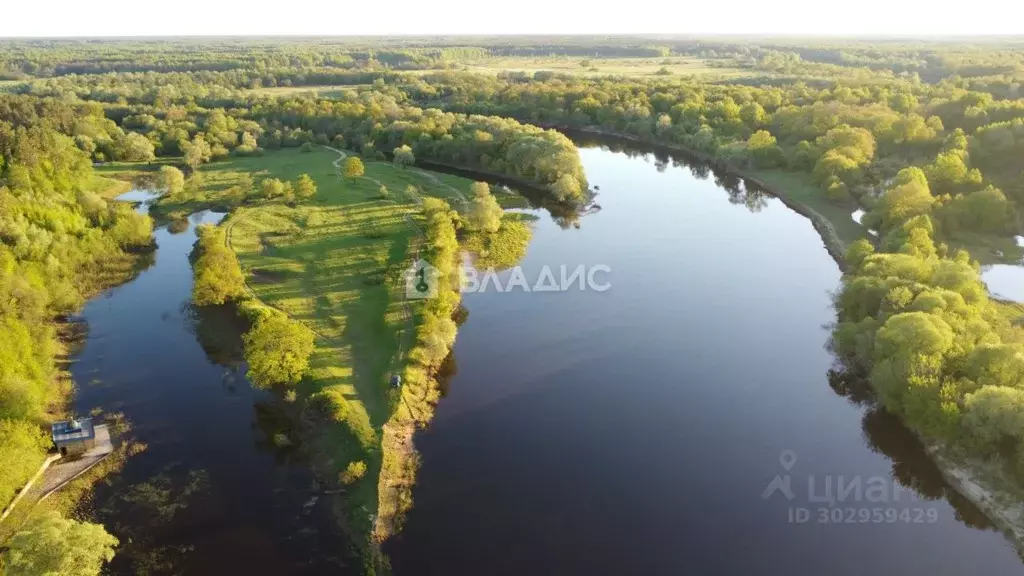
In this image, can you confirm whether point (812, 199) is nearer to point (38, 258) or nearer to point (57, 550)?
point (57, 550)

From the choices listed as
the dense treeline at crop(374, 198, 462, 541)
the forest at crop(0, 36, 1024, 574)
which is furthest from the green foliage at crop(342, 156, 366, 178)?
the dense treeline at crop(374, 198, 462, 541)

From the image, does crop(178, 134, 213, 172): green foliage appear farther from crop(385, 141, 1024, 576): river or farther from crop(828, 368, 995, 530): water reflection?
crop(828, 368, 995, 530): water reflection

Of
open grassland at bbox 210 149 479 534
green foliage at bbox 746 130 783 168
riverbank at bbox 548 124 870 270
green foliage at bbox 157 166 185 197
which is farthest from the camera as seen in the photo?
green foliage at bbox 746 130 783 168

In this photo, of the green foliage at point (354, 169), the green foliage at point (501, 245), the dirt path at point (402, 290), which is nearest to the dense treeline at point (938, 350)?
the green foliage at point (501, 245)

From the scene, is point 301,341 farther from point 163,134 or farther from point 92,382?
point 163,134

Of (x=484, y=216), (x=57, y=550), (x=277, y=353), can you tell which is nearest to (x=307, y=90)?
(x=484, y=216)

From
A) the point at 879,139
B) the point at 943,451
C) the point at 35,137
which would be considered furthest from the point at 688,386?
the point at 35,137

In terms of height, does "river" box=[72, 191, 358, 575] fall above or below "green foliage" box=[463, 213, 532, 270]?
below
